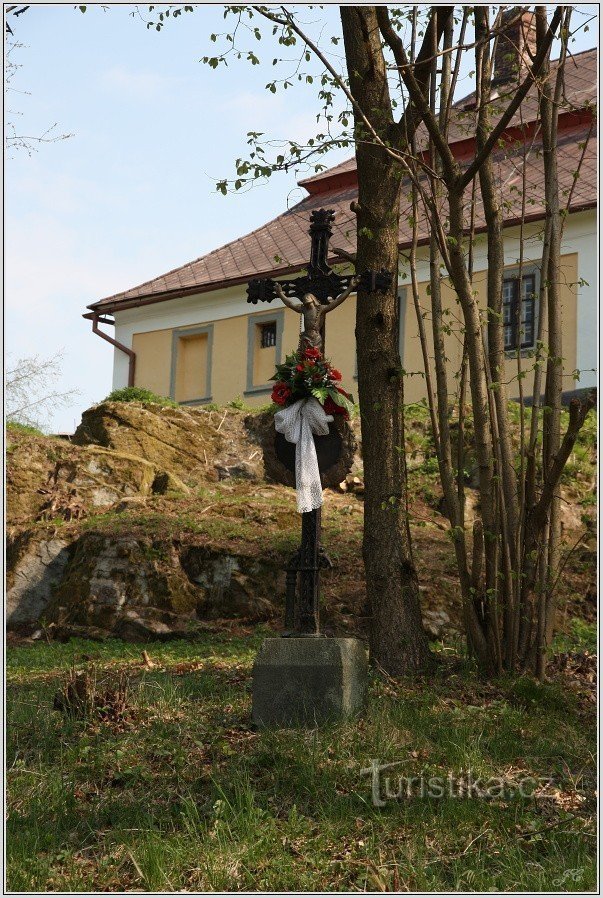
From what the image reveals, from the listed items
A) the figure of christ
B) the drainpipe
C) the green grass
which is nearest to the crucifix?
the figure of christ

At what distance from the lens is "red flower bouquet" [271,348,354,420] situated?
7238 mm

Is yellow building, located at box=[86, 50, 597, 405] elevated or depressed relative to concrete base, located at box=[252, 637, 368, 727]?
elevated

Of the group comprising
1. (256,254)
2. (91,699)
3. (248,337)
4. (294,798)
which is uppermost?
(256,254)

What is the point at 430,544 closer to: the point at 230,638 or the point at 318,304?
the point at 230,638

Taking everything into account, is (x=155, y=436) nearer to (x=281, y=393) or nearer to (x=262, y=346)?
(x=281, y=393)

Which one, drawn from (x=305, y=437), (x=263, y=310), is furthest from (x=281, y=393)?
(x=263, y=310)

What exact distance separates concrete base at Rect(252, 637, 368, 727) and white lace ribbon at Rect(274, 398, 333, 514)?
929mm

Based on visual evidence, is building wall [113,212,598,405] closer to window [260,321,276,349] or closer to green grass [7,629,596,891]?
window [260,321,276,349]

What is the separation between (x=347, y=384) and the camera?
21.1 m

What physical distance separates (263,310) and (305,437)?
16638 millimetres

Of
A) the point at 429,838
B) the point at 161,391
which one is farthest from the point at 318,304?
the point at 161,391

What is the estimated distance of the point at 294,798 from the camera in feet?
18.4

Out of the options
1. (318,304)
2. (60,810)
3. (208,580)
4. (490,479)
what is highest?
(318,304)

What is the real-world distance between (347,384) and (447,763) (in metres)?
15.4
